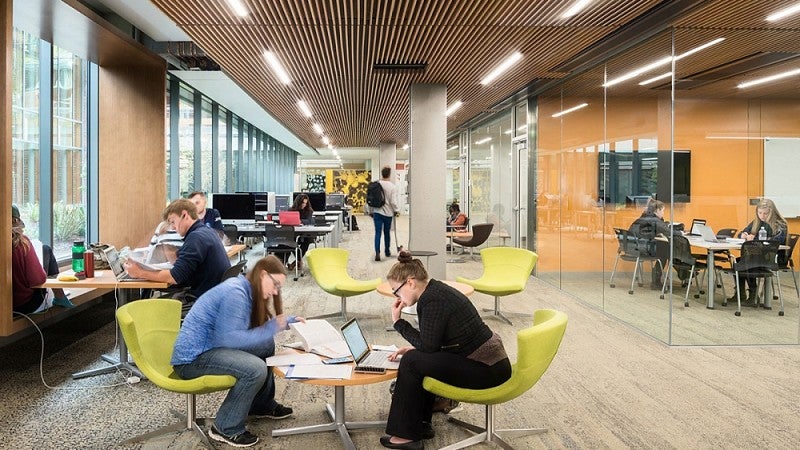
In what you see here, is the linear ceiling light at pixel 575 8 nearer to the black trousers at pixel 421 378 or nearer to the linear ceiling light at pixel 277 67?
the linear ceiling light at pixel 277 67

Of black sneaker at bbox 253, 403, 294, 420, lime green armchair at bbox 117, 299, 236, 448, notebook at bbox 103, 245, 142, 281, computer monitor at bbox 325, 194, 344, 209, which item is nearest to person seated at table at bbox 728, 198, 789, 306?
black sneaker at bbox 253, 403, 294, 420

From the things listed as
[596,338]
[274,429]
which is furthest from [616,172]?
[274,429]

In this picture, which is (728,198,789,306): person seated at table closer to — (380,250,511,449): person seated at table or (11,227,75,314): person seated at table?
(380,250,511,449): person seated at table

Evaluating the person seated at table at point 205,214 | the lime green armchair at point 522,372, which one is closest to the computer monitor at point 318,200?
the person seated at table at point 205,214

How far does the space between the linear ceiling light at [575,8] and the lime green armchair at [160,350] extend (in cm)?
452

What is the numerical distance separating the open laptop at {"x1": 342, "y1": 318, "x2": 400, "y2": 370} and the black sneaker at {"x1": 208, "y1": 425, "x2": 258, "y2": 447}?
0.81 metres

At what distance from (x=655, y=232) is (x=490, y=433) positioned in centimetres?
383

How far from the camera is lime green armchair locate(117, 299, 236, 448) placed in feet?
10.4

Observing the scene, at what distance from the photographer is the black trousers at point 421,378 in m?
3.24

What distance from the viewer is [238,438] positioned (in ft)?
11.3

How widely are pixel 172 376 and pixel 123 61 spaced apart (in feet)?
19.9

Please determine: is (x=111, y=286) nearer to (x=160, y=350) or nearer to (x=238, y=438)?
(x=160, y=350)

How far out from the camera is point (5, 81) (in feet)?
14.6

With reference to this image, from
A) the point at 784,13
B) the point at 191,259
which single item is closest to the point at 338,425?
the point at 191,259
